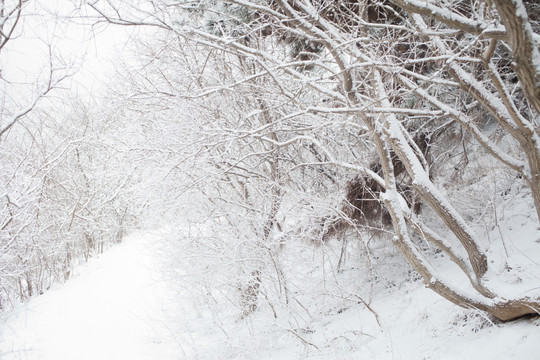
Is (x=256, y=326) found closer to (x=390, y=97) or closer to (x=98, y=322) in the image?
(x=390, y=97)

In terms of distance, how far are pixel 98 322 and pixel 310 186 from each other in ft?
20.2

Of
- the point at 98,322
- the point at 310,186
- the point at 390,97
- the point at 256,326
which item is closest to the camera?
the point at 390,97

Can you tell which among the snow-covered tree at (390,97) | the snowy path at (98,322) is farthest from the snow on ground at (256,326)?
the snow-covered tree at (390,97)

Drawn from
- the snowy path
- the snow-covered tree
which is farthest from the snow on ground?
the snow-covered tree

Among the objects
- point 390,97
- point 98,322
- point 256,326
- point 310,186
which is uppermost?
point 390,97

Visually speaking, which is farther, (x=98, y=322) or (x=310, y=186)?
(x=98, y=322)

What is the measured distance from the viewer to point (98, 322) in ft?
26.6

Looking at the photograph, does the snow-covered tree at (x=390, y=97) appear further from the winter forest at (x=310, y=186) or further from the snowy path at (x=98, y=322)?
the snowy path at (x=98, y=322)

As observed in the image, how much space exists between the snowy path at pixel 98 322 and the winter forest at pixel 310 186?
0.22 ft

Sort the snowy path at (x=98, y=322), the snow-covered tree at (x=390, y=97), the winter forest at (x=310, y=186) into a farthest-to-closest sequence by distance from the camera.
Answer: the snowy path at (x=98, y=322) < the winter forest at (x=310, y=186) < the snow-covered tree at (x=390, y=97)

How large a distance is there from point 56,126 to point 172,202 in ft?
45.6

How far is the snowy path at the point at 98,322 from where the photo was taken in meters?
6.80

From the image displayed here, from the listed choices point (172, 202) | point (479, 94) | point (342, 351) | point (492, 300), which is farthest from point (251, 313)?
point (479, 94)

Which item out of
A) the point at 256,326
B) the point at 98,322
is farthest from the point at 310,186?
the point at 98,322
